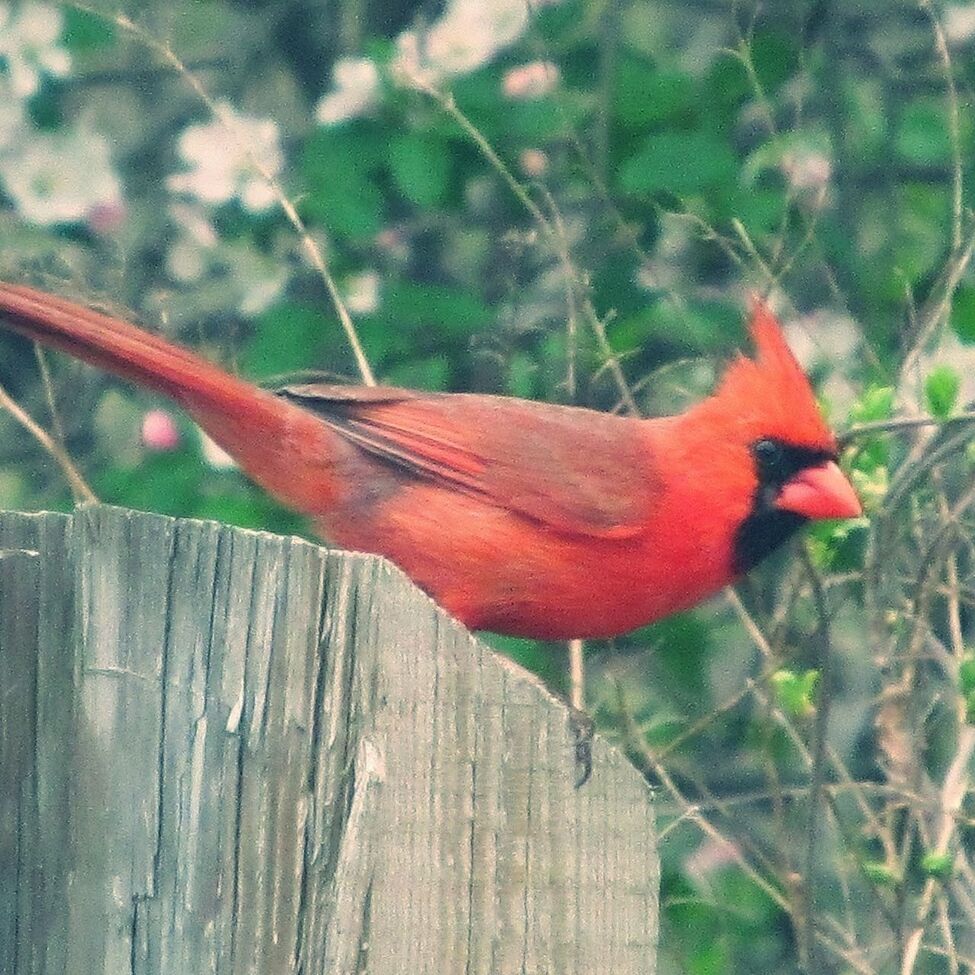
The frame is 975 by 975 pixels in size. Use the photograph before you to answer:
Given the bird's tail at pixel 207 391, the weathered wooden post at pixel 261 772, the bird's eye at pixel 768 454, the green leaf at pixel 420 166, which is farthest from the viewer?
the green leaf at pixel 420 166

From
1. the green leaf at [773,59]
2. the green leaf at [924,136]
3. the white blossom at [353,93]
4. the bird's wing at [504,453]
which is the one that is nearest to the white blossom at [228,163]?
the white blossom at [353,93]

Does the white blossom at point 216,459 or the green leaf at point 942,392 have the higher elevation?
the white blossom at point 216,459

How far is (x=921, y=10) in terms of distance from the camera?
11.4ft

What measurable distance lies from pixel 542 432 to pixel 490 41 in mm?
851

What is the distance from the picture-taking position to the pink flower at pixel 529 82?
10.3 feet

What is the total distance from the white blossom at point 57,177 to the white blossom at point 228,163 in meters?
0.17

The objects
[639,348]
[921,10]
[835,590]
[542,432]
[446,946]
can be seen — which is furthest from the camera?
[921,10]

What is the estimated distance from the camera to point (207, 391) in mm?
2277

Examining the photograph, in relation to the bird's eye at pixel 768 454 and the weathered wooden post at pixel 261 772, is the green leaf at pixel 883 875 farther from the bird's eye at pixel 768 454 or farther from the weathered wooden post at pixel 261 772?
the weathered wooden post at pixel 261 772

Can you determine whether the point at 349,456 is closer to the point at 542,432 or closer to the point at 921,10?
the point at 542,432

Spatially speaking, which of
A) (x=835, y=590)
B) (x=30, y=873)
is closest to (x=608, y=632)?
(x=835, y=590)

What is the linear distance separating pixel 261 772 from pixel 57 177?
2.24 meters

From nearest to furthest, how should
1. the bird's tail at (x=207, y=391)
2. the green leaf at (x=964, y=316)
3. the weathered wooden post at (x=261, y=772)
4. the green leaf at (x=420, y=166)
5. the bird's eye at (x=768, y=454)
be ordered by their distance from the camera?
the weathered wooden post at (x=261, y=772)
the bird's tail at (x=207, y=391)
the bird's eye at (x=768, y=454)
the green leaf at (x=964, y=316)
the green leaf at (x=420, y=166)

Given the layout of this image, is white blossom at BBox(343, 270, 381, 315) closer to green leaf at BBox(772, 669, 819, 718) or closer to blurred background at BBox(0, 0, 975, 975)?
blurred background at BBox(0, 0, 975, 975)
